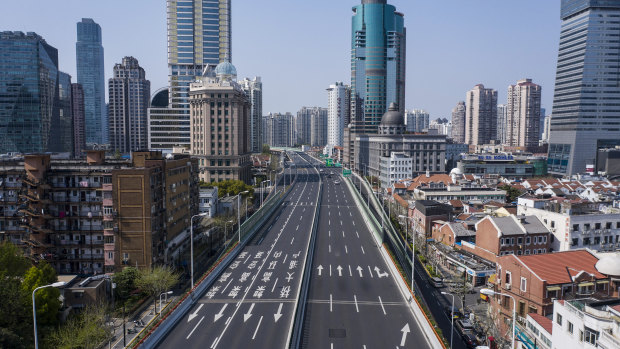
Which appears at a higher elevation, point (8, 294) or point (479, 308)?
point (8, 294)

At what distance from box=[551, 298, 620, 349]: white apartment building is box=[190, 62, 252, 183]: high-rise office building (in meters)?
98.5

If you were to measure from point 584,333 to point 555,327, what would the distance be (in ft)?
11.6

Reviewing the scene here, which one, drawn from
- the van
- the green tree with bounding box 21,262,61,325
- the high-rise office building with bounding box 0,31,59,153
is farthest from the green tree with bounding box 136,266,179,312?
the high-rise office building with bounding box 0,31,59,153

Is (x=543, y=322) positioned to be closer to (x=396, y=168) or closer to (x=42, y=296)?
(x=42, y=296)

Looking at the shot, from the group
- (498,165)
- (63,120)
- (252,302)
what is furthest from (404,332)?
(63,120)

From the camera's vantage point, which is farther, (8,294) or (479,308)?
(479,308)

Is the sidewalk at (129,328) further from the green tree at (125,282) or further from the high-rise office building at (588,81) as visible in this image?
the high-rise office building at (588,81)

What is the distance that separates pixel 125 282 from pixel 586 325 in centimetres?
4004

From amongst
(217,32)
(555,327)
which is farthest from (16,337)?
(217,32)

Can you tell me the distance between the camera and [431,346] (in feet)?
108

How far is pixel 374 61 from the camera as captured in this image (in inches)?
7608

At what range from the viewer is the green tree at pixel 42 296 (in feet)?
125

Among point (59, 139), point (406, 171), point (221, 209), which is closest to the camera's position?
point (221, 209)

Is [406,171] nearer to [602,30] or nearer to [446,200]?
[446,200]
